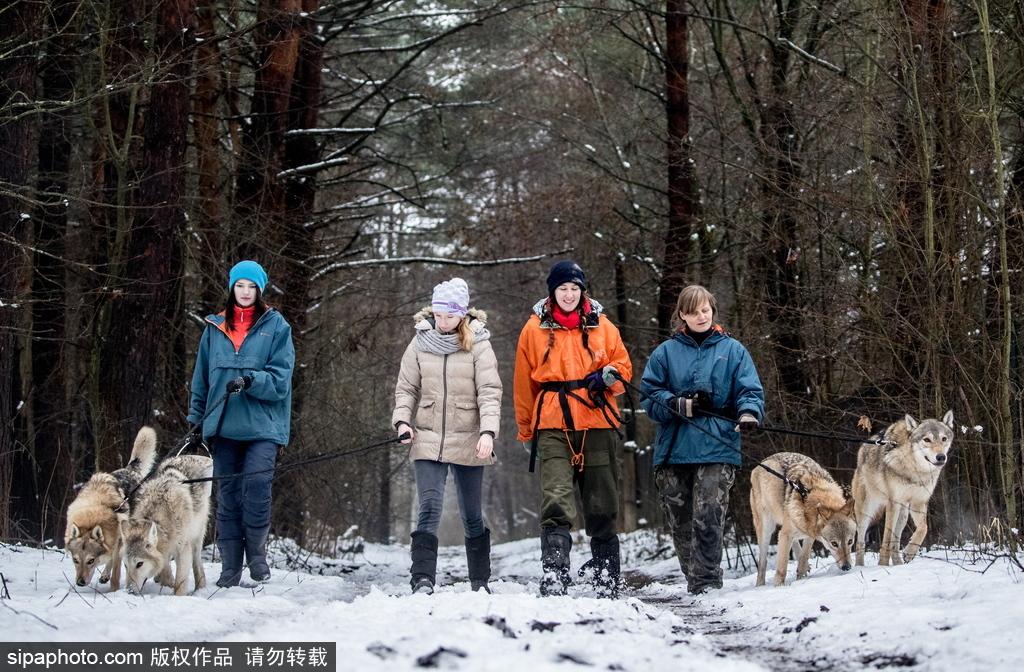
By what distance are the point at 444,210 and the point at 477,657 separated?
22.9 metres

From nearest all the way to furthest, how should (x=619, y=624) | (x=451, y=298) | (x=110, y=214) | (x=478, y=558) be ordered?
(x=619, y=624) → (x=451, y=298) → (x=478, y=558) → (x=110, y=214)

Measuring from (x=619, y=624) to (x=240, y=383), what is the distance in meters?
3.73

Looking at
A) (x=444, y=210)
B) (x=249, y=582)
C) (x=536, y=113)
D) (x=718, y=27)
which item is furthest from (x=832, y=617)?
(x=444, y=210)

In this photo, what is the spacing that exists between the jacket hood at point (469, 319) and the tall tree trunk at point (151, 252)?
4.85 m

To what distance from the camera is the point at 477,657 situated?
4277mm

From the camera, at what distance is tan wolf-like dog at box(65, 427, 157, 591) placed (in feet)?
23.7

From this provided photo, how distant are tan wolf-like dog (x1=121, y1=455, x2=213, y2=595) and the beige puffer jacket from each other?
1780 mm

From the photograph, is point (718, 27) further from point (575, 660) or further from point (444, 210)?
point (575, 660)

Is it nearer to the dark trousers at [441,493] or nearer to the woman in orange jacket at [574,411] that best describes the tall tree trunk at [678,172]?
the woman in orange jacket at [574,411]

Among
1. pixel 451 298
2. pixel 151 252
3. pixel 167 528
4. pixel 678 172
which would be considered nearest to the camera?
pixel 167 528

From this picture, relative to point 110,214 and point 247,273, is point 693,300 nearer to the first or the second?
point 247,273

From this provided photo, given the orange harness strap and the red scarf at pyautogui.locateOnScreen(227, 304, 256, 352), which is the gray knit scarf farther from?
the red scarf at pyautogui.locateOnScreen(227, 304, 256, 352)

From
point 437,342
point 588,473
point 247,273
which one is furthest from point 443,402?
point 247,273

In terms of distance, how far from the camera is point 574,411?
24.8 feet
